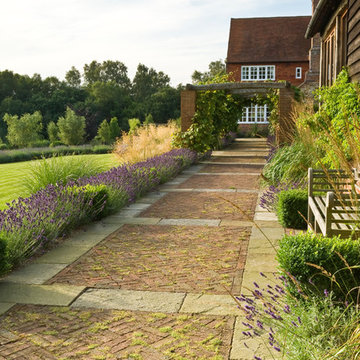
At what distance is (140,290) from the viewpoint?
12.1 ft

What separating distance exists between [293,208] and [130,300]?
2743 mm

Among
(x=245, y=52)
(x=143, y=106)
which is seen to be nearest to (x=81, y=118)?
(x=245, y=52)

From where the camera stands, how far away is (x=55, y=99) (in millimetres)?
49031

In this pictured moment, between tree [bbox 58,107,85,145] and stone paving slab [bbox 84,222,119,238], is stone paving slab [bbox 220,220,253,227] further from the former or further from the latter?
tree [bbox 58,107,85,145]

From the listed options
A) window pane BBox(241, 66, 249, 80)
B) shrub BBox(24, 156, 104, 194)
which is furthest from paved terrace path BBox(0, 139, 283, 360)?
→ window pane BBox(241, 66, 249, 80)

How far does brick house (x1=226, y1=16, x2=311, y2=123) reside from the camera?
109ft

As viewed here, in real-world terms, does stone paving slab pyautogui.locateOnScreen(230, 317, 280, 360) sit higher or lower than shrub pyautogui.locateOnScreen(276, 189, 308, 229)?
lower

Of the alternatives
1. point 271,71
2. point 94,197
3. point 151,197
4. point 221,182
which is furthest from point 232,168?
point 271,71

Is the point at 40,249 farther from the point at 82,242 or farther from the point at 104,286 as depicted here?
the point at 104,286

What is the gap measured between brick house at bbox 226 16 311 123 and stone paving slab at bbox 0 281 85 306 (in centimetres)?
2912

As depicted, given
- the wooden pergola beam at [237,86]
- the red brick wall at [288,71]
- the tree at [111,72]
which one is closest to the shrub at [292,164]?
the wooden pergola beam at [237,86]

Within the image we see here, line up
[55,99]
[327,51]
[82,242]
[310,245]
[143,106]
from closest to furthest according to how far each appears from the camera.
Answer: [310,245] → [82,242] → [327,51] → [55,99] → [143,106]

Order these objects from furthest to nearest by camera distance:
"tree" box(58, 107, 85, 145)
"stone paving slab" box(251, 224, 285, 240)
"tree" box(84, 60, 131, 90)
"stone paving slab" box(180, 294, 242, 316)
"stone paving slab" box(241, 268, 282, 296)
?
"tree" box(84, 60, 131, 90) → "tree" box(58, 107, 85, 145) → "stone paving slab" box(251, 224, 285, 240) → "stone paving slab" box(241, 268, 282, 296) → "stone paving slab" box(180, 294, 242, 316)

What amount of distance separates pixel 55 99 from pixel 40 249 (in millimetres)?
46649
